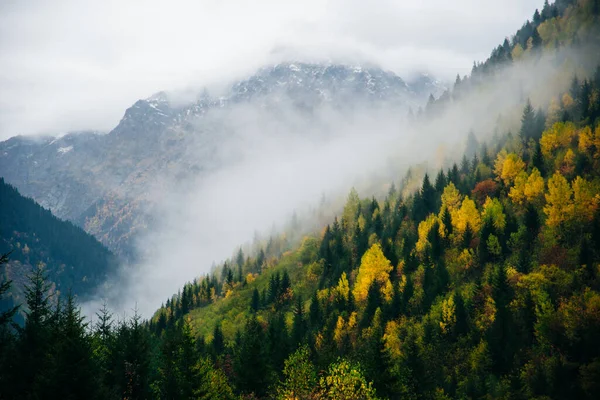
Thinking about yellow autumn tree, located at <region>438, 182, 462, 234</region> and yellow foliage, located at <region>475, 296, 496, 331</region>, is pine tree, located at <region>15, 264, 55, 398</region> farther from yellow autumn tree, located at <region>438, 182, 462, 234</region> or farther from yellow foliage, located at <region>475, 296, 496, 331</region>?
yellow autumn tree, located at <region>438, 182, 462, 234</region>

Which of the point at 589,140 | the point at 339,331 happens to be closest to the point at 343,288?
the point at 339,331

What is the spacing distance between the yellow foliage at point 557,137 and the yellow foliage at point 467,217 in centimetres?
2699

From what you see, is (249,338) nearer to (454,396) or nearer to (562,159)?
(454,396)

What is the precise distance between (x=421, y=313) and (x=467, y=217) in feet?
98.3

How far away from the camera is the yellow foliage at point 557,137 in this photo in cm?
12825

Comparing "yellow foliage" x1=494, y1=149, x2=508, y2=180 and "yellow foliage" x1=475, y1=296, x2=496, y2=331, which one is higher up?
"yellow foliage" x1=494, y1=149, x2=508, y2=180

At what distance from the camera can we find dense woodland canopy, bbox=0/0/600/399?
5125 cm

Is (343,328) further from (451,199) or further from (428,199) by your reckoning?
(428,199)

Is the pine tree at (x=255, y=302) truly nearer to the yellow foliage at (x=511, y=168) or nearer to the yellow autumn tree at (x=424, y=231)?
the yellow autumn tree at (x=424, y=231)

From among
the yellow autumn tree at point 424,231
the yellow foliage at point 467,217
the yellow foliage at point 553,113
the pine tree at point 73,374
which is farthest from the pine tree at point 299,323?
the yellow foliage at point 553,113

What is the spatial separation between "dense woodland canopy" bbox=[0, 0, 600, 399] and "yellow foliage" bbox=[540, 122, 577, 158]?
348mm

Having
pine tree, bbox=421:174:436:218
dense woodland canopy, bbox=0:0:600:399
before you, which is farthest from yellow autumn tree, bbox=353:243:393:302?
pine tree, bbox=421:174:436:218

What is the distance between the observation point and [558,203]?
347 ft

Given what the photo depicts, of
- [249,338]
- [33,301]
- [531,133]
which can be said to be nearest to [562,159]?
Result: [531,133]
